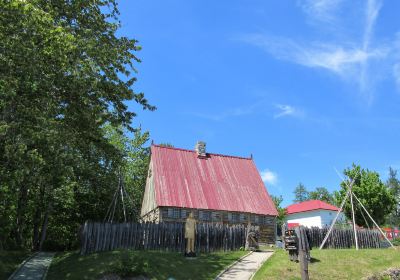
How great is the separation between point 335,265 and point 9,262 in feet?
51.1

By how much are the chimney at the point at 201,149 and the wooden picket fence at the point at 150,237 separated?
1311cm

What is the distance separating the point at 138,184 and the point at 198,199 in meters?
16.8

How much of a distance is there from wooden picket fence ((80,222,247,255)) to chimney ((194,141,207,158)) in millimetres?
13110

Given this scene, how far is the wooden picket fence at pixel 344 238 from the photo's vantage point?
24.6 meters

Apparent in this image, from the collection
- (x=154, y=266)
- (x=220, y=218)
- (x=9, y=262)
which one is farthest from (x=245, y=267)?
(x=220, y=218)

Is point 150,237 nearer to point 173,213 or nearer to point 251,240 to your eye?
point 251,240

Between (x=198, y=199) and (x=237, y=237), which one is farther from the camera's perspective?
(x=198, y=199)

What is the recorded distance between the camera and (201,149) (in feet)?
118

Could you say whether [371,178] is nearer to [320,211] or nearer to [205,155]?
[205,155]

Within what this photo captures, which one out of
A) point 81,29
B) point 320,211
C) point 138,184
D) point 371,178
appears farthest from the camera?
point 320,211

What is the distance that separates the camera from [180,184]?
3142 centimetres

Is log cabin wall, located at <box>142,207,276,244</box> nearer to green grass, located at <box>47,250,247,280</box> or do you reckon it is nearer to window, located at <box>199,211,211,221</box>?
window, located at <box>199,211,211,221</box>

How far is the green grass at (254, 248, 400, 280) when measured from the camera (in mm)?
15906

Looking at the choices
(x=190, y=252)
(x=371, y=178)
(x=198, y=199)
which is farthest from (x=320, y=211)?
(x=190, y=252)
